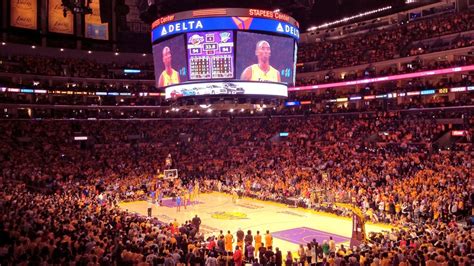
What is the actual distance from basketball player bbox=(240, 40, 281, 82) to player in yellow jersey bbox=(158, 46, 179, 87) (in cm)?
517

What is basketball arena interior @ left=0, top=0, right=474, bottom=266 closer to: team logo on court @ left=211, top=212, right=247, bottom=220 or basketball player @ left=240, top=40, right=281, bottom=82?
basketball player @ left=240, top=40, right=281, bottom=82

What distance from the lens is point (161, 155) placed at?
47.8 metres

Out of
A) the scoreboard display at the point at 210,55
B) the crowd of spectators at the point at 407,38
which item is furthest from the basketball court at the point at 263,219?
the crowd of spectators at the point at 407,38

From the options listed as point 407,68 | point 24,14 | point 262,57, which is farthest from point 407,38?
point 24,14

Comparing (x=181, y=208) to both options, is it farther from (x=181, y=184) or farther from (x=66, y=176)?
(x=66, y=176)

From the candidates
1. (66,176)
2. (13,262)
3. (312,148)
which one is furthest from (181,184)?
(13,262)

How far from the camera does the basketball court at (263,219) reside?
921 inches

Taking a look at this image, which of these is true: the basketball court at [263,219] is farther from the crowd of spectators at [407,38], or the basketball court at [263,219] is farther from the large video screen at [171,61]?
the crowd of spectators at [407,38]

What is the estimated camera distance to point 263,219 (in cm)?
2777

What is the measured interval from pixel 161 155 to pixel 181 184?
937cm

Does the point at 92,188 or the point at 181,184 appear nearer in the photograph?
the point at 92,188

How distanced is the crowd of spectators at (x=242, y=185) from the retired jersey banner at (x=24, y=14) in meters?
11.4

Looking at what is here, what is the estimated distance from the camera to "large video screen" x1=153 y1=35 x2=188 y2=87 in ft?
102

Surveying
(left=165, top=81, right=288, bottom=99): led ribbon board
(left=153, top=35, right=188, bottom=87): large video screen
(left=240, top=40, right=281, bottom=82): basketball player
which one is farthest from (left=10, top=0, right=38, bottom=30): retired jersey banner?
(left=240, top=40, right=281, bottom=82): basketball player
